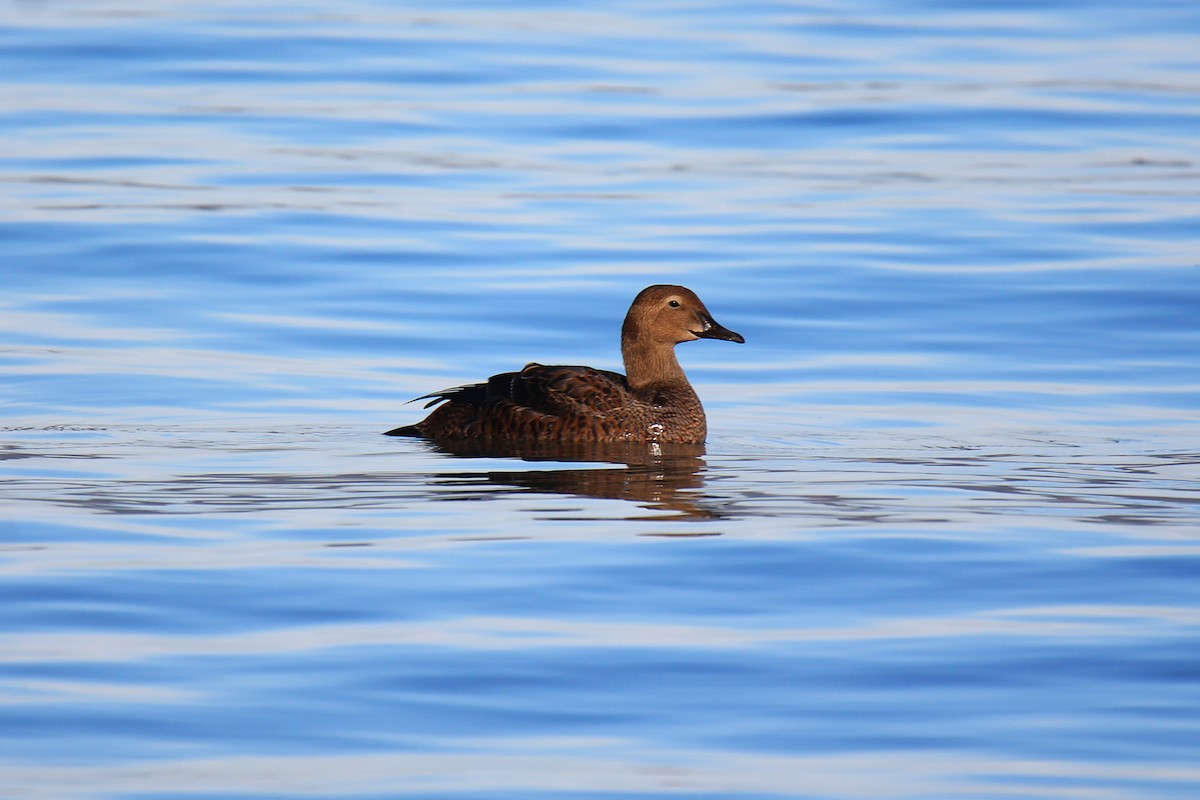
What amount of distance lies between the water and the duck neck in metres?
0.56

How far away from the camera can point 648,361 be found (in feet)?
41.9

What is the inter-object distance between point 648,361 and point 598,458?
1.53 meters

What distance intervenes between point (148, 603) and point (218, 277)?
9805mm

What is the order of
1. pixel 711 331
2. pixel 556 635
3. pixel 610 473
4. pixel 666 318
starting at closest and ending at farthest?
pixel 556 635 < pixel 610 473 < pixel 711 331 < pixel 666 318

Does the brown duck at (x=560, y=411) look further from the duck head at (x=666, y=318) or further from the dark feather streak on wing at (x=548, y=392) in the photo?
the duck head at (x=666, y=318)

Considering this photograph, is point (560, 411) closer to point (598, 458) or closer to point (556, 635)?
point (598, 458)

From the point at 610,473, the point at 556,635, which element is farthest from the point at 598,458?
the point at 556,635

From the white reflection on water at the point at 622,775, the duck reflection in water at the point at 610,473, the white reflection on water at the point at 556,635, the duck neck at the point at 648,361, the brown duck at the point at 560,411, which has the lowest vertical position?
the white reflection on water at the point at 622,775

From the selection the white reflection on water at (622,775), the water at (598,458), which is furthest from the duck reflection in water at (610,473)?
the white reflection on water at (622,775)

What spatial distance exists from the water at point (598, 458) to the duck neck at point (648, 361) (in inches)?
22.1

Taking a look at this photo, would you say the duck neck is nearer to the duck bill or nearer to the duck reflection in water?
the duck bill

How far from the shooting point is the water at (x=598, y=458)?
6145 mm

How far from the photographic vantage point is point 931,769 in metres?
5.84

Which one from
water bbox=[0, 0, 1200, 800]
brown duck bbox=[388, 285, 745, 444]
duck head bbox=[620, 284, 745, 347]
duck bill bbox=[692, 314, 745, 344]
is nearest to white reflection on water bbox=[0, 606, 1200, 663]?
water bbox=[0, 0, 1200, 800]
